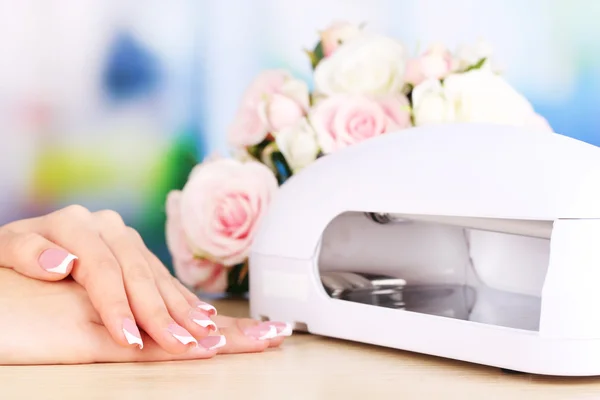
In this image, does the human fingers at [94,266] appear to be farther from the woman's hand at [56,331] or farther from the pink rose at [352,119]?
the pink rose at [352,119]

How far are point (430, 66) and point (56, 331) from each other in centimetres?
53

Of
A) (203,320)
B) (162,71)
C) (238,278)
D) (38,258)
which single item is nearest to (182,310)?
(203,320)

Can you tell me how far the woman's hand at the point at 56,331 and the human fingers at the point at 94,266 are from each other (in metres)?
0.02

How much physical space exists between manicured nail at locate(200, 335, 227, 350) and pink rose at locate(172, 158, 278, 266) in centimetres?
31

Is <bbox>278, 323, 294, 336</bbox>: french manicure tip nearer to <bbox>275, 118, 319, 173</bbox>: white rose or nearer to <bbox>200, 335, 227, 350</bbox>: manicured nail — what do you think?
<bbox>200, 335, 227, 350</bbox>: manicured nail

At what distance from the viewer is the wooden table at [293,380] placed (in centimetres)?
60

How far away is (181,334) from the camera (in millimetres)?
688

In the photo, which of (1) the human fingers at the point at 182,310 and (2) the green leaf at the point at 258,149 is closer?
(1) the human fingers at the point at 182,310

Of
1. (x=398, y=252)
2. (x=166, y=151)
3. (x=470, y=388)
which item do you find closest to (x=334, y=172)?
(x=398, y=252)

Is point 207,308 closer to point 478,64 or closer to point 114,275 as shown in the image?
point 114,275

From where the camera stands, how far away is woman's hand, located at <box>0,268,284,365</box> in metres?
0.68

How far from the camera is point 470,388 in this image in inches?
25.0

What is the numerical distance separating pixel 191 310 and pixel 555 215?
0.29 meters

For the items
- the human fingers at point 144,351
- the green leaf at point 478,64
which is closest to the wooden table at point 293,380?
the human fingers at point 144,351
